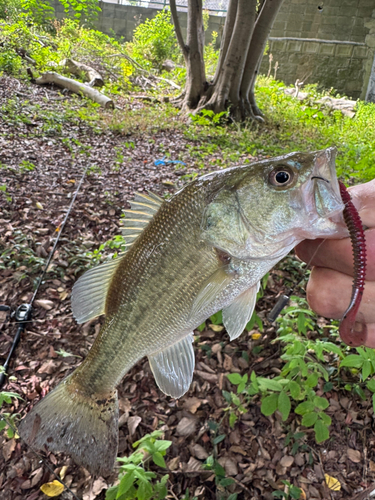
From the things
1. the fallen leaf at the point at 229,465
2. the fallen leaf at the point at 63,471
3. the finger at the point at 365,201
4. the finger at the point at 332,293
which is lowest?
the fallen leaf at the point at 63,471

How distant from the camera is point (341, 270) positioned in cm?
123

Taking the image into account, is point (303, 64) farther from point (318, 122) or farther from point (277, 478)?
point (277, 478)

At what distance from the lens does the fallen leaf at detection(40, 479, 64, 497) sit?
6.88 ft

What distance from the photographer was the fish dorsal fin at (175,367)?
4.12 feet

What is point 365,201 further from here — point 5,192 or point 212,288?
point 5,192

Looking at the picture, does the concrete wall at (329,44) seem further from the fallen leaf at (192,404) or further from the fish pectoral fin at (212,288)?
the fish pectoral fin at (212,288)

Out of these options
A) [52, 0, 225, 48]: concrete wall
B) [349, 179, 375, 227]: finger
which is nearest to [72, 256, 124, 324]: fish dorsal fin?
[349, 179, 375, 227]: finger

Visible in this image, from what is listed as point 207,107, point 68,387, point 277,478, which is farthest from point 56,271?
point 207,107

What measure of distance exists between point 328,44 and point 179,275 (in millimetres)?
16411

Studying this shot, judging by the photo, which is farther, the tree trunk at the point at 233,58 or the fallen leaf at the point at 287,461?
the tree trunk at the point at 233,58

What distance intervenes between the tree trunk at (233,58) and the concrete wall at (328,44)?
7707 millimetres

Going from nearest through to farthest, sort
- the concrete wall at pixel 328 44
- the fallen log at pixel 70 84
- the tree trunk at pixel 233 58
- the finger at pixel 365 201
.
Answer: the finger at pixel 365 201 < the tree trunk at pixel 233 58 < the fallen log at pixel 70 84 < the concrete wall at pixel 328 44

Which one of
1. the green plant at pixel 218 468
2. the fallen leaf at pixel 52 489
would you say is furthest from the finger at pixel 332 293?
the fallen leaf at pixel 52 489

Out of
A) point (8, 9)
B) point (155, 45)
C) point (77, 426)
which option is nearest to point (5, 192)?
point (77, 426)
